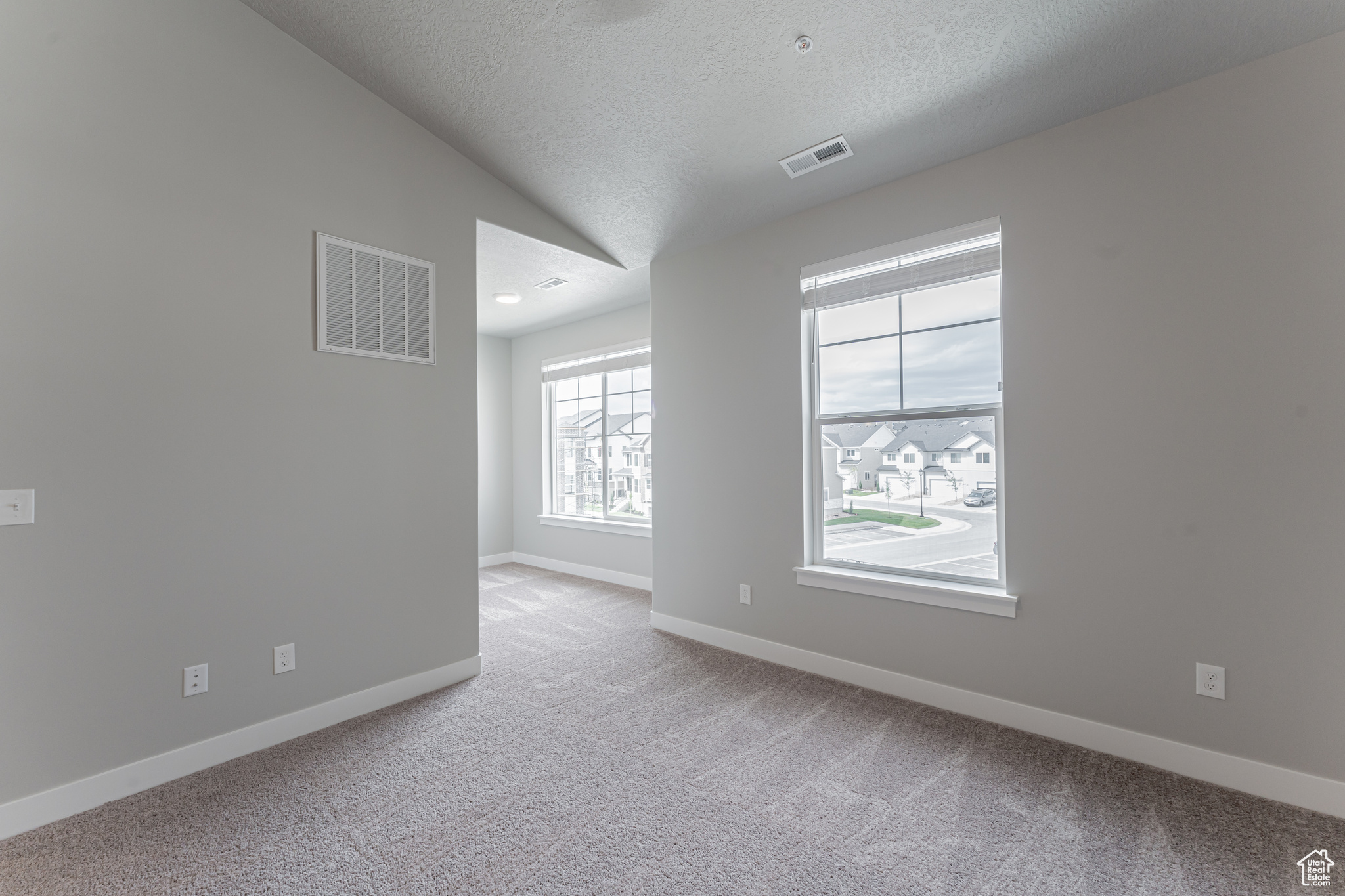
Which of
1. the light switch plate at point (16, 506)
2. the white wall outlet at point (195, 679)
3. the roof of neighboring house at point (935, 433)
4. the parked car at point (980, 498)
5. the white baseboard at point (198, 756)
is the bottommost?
the white baseboard at point (198, 756)

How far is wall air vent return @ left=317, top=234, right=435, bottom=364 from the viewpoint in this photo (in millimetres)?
2750

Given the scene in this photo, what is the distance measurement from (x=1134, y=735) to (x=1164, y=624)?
46 cm

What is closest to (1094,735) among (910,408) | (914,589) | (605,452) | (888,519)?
(914,589)

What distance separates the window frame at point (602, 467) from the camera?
5.46 metres

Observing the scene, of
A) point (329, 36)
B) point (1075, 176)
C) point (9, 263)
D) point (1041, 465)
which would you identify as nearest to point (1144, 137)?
point (1075, 176)

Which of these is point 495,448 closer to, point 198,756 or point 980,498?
point 198,756

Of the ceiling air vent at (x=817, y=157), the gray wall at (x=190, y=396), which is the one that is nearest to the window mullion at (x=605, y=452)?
the gray wall at (x=190, y=396)

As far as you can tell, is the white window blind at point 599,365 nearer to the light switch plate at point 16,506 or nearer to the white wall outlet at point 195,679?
the white wall outlet at point 195,679

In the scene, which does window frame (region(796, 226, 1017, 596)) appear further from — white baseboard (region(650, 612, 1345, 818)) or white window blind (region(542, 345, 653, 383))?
white window blind (region(542, 345, 653, 383))

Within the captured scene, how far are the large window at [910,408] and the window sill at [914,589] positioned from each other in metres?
0.05

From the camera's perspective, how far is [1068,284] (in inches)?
98.6

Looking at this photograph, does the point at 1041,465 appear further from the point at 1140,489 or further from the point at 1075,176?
the point at 1075,176

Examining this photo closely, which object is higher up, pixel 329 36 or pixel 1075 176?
pixel 329 36

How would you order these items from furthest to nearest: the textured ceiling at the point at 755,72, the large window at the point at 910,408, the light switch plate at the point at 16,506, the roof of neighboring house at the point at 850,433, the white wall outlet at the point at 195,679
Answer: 1. the roof of neighboring house at the point at 850,433
2. the large window at the point at 910,408
3. the white wall outlet at the point at 195,679
4. the textured ceiling at the point at 755,72
5. the light switch plate at the point at 16,506
